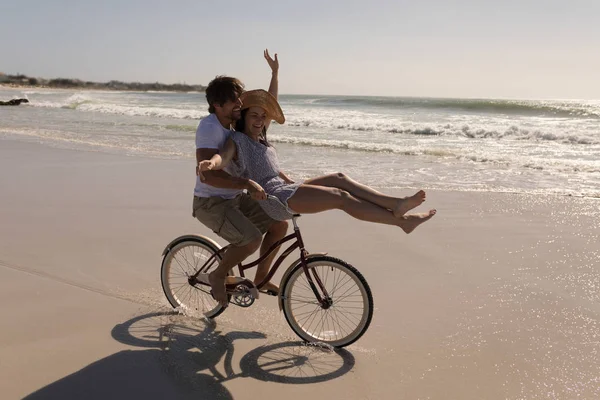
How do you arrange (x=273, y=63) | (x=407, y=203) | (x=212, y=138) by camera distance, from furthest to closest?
(x=273, y=63) < (x=212, y=138) < (x=407, y=203)

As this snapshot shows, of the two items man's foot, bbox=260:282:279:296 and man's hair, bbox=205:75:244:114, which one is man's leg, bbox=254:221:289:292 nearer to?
man's foot, bbox=260:282:279:296

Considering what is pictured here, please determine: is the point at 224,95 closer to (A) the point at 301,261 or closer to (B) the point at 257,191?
(B) the point at 257,191

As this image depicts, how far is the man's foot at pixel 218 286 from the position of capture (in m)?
4.14

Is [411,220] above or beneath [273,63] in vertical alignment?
beneath

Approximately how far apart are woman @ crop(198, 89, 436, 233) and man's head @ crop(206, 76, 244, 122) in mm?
80

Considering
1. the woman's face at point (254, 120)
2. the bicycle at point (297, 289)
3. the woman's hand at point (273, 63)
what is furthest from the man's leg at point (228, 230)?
the woman's hand at point (273, 63)

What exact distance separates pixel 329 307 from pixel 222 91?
1722mm

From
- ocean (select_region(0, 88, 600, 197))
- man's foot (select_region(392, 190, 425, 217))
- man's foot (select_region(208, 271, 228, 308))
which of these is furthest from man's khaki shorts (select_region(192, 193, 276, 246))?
ocean (select_region(0, 88, 600, 197))

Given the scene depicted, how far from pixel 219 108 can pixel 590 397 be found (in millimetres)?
3035

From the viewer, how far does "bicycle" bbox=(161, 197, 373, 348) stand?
3945mm

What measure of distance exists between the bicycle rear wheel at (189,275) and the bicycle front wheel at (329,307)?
2.13 feet

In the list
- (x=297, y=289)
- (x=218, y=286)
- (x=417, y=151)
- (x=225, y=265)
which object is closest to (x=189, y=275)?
(x=218, y=286)

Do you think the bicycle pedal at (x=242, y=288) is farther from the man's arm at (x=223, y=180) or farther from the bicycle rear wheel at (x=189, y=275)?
the man's arm at (x=223, y=180)

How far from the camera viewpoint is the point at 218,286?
415cm
